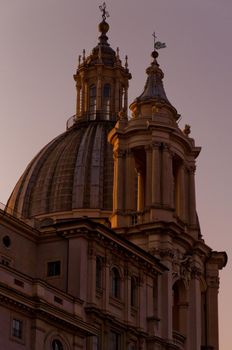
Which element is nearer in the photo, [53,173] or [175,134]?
[175,134]

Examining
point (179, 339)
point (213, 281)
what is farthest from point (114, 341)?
point (213, 281)

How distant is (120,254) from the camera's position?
71.9m

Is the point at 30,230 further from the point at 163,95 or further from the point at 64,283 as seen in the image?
the point at 163,95

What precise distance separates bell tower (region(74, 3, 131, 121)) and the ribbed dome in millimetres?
5198

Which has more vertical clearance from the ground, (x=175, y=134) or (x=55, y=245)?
(x=175, y=134)

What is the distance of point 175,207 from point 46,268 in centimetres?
1975

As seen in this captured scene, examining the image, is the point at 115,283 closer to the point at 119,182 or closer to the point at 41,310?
the point at 41,310

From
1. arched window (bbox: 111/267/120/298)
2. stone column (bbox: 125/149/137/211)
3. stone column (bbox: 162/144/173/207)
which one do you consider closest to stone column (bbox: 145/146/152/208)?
stone column (bbox: 162/144/173/207)

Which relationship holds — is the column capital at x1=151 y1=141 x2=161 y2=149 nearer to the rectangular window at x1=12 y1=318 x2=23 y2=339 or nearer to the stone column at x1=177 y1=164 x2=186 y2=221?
the stone column at x1=177 y1=164 x2=186 y2=221

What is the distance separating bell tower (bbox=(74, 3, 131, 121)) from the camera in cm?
11862

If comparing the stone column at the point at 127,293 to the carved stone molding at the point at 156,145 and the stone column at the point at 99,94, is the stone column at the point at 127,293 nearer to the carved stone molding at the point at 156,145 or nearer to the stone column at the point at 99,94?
the carved stone molding at the point at 156,145

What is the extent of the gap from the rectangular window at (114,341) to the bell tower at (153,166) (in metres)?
14.2

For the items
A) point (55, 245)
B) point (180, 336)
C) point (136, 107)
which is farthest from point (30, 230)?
point (136, 107)

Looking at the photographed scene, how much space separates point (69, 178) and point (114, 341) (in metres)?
37.6
